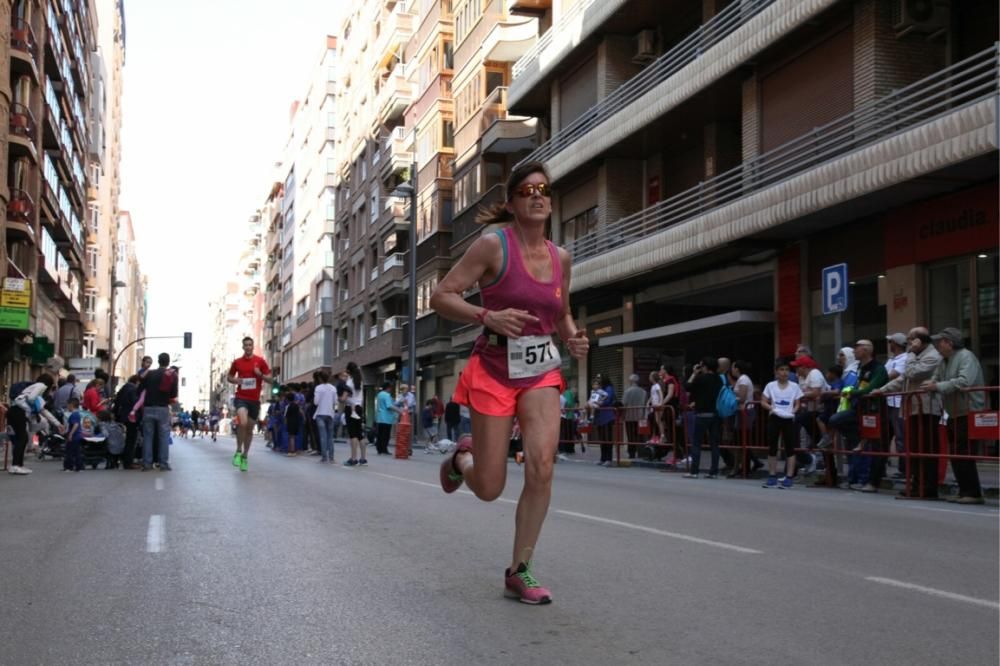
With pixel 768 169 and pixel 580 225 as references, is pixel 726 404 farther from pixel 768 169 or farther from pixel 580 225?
pixel 580 225

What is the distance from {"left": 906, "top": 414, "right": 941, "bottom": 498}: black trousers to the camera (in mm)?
12844

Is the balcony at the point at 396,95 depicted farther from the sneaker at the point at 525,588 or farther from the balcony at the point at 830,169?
the sneaker at the point at 525,588

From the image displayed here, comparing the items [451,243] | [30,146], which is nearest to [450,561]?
[30,146]

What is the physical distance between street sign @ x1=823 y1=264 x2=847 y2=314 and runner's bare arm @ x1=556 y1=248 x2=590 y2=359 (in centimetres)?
1206

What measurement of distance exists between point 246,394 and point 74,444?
3.78 metres

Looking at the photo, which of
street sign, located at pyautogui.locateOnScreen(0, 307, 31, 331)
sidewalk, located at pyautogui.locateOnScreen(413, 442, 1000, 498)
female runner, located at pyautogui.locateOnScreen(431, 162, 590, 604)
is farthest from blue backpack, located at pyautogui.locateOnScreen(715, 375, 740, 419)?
street sign, located at pyautogui.locateOnScreen(0, 307, 31, 331)

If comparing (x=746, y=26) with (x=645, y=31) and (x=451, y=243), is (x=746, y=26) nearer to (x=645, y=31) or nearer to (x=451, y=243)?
(x=645, y=31)

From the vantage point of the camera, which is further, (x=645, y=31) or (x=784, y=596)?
(x=645, y=31)

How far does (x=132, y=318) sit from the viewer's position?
140 metres

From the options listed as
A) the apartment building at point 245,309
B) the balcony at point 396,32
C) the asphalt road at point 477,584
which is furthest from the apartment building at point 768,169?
the apartment building at point 245,309

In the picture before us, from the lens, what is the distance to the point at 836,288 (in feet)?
55.6

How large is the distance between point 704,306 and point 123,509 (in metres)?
21.3

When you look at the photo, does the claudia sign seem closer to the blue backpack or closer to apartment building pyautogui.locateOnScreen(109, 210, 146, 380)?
the blue backpack

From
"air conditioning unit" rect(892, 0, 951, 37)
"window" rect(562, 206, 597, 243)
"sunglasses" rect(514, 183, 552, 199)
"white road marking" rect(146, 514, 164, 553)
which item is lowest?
"white road marking" rect(146, 514, 164, 553)
